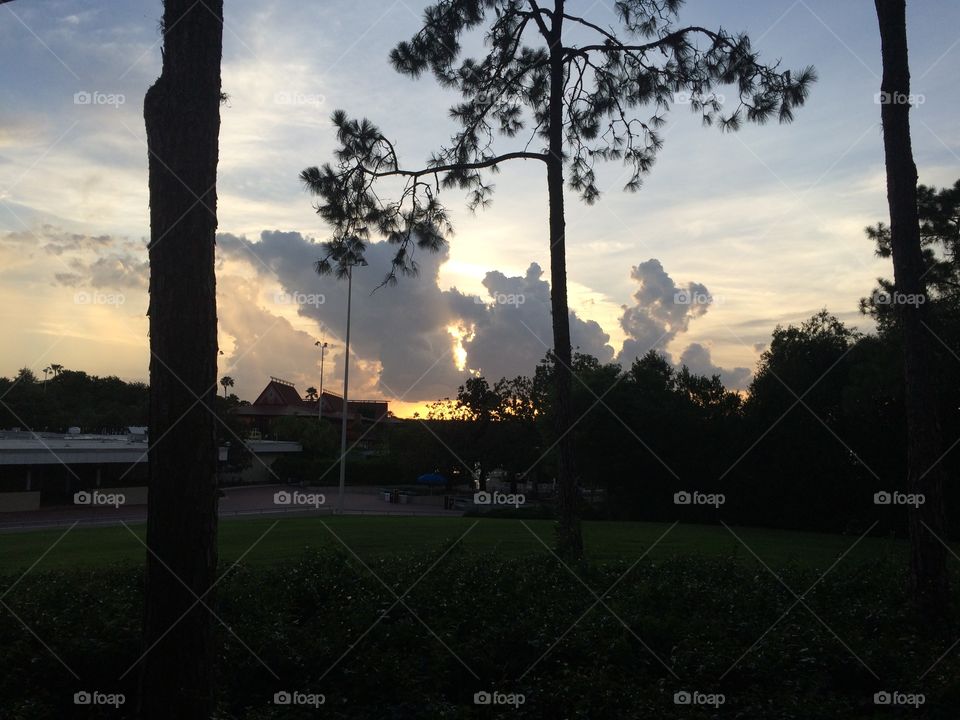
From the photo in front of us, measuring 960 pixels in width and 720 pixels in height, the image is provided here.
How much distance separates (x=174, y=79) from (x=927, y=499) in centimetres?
783

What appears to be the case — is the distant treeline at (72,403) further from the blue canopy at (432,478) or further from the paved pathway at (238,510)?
the blue canopy at (432,478)

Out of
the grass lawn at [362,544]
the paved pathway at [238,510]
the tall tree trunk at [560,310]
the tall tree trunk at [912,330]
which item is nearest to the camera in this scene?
the tall tree trunk at [912,330]

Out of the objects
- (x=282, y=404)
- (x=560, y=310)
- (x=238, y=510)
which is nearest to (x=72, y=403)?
(x=282, y=404)

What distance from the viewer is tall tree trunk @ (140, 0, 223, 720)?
4621 mm

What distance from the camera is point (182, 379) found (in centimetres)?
469

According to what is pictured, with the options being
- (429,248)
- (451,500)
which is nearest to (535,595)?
(429,248)

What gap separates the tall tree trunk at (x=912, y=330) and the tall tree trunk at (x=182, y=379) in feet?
22.7

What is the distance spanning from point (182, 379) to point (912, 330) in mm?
7300

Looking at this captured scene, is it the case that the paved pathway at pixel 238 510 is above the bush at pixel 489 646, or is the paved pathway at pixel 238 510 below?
below

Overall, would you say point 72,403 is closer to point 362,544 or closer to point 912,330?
point 362,544

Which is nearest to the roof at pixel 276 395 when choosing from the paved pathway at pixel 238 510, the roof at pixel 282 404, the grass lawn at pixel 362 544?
the roof at pixel 282 404

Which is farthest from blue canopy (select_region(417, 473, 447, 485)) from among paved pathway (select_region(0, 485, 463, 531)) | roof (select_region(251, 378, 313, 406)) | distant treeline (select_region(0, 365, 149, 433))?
roof (select_region(251, 378, 313, 406))

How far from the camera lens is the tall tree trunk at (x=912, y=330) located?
7980 millimetres

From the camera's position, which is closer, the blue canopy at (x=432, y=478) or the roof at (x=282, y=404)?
the blue canopy at (x=432, y=478)
